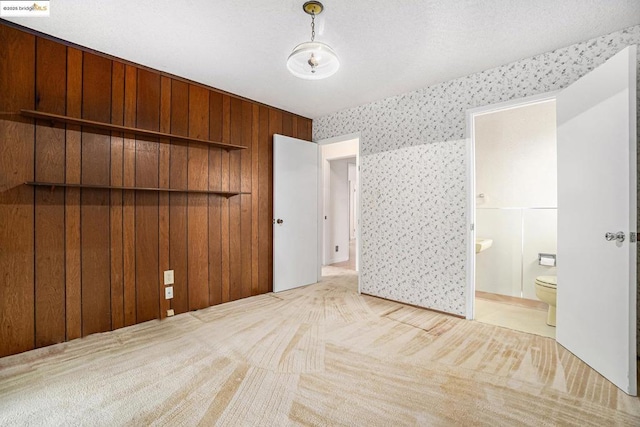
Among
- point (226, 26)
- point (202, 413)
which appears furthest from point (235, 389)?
point (226, 26)

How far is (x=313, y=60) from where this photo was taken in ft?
6.24

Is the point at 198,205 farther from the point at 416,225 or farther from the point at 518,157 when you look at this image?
the point at 518,157

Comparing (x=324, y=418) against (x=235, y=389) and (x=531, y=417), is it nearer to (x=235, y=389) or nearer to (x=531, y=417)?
(x=235, y=389)

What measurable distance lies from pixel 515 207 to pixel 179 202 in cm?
386

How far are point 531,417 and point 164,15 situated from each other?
3176 mm

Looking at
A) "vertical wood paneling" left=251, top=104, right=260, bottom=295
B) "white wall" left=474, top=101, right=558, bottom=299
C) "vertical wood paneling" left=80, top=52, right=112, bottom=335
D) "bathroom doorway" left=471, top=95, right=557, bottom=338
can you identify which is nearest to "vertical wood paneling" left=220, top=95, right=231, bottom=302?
"vertical wood paneling" left=251, top=104, right=260, bottom=295

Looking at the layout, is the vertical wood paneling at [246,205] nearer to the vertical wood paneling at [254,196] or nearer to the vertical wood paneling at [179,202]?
the vertical wood paneling at [254,196]

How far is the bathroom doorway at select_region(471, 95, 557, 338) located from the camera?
3.50 meters

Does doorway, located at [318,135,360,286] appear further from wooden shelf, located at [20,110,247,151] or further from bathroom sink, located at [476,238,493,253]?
wooden shelf, located at [20,110,247,151]

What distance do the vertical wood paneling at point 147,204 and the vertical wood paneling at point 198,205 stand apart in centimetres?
31

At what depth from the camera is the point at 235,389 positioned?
1.76 metres

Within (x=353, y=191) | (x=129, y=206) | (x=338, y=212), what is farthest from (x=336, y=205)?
(x=129, y=206)

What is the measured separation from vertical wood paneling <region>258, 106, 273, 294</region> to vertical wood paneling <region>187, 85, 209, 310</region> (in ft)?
2.23

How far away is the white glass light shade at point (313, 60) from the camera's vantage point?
1.80m
